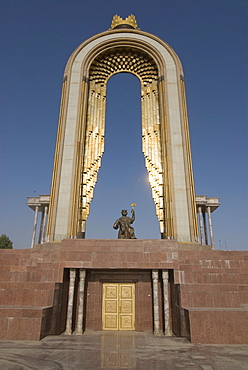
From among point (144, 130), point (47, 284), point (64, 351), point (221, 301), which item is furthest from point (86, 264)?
point (144, 130)

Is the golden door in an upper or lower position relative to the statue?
lower

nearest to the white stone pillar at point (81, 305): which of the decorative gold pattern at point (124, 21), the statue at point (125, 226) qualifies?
the statue at point (125, 226)

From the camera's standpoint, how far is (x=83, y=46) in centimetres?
1780

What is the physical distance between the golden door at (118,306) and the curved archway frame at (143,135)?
162 inches

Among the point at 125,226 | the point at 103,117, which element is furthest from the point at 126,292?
the point at 103,117

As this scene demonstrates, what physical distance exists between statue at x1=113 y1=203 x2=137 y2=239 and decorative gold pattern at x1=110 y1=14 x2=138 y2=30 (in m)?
15.2

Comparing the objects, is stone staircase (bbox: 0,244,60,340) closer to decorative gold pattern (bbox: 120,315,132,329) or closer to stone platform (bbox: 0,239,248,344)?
stone platform (bbox: 0,239,248,344)

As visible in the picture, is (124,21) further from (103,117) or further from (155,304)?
(155,304)

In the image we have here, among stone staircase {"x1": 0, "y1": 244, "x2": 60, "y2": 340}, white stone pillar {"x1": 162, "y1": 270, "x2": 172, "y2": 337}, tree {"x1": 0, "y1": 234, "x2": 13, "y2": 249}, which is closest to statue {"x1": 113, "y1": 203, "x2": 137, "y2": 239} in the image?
white stone pillar {"x1": 162, "y1": 270, "x2": 172, "y2": 337}

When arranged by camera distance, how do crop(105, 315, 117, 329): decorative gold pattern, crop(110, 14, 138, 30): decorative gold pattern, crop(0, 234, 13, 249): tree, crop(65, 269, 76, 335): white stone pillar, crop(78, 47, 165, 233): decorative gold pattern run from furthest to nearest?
crop(0, 234, 13, 249): tree, crop(110, 14, 138, 30): decorative gold pattern, crop(78, 47, 165, 233): decorative gold pattern, crop(105, 315, 117, 329): decorative gold pattern, crop(65, 269, 76, 335): white stone pillar

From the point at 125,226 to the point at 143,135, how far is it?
7301 mm

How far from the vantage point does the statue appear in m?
12.4

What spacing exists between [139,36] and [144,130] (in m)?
7.26

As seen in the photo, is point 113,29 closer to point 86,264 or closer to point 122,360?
point 86,264
